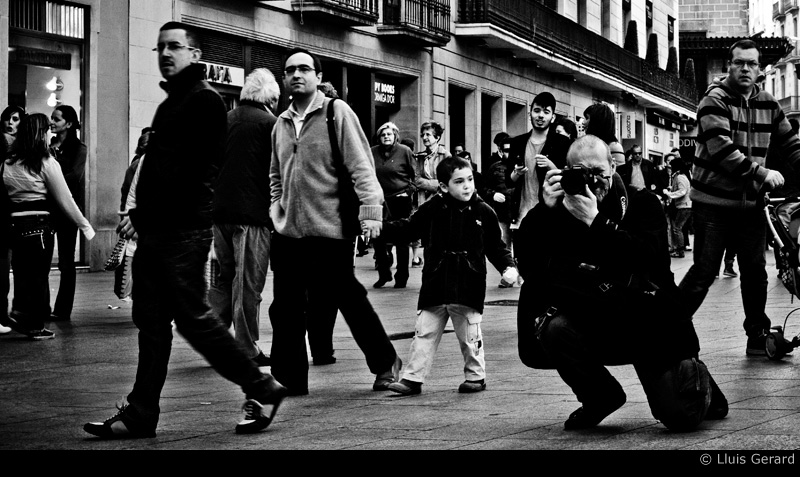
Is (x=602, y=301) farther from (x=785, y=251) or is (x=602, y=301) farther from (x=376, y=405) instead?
(x=785, y=251)

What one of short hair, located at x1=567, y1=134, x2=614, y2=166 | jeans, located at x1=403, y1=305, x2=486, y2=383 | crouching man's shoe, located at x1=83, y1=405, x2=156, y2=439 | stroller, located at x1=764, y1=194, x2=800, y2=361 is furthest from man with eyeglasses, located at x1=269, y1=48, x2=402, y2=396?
stroller, located at x1=764, y1=194, x2=800, y2=361

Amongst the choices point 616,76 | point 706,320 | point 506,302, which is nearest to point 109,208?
point 506,302

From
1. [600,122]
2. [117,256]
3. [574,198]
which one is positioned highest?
[600,122]

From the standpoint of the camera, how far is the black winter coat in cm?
719

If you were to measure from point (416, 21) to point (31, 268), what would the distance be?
1695cm

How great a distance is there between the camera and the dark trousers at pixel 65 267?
1134cm

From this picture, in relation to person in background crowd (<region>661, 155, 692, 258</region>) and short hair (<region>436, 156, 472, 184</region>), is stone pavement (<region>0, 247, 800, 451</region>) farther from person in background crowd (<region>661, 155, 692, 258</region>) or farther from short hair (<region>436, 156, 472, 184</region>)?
person in background crowd (<region>661, 155, 692, 258</region>)

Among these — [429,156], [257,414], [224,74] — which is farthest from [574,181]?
[224,74]

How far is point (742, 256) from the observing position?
8359 mm

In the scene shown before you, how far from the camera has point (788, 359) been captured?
26.6 ft
